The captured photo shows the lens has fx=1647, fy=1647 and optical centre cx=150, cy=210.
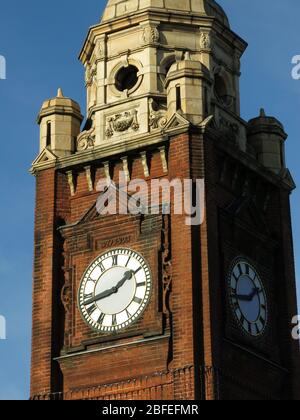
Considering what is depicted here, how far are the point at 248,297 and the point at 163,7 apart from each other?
29.7 ft

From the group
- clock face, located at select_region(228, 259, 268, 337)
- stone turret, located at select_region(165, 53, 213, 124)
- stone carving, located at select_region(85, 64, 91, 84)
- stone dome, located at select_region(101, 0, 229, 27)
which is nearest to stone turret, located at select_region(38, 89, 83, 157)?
stone carving, located at select_region(85, 64, 91, 84)

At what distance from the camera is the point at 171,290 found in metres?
42.2

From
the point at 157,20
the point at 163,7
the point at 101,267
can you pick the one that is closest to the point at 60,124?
the point at 157,20

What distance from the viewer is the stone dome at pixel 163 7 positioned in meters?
47.2

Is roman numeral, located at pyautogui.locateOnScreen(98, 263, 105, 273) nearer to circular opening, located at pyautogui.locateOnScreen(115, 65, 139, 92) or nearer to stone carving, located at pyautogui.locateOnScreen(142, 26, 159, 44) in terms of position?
circular opening, located at pyautogui.locateOnScreen(115, 65, 139, 92)

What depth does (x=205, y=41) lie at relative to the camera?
46812mm

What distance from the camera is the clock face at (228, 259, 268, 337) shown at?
43.3 meters

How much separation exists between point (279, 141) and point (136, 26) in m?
5.27

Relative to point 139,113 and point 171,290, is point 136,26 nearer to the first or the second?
point 139,113

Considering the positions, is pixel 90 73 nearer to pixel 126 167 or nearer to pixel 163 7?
pixel 163 7

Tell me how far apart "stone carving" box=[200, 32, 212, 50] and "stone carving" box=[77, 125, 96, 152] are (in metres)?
3.94

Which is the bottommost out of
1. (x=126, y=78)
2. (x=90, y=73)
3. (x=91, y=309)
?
(x=91, y=309)
